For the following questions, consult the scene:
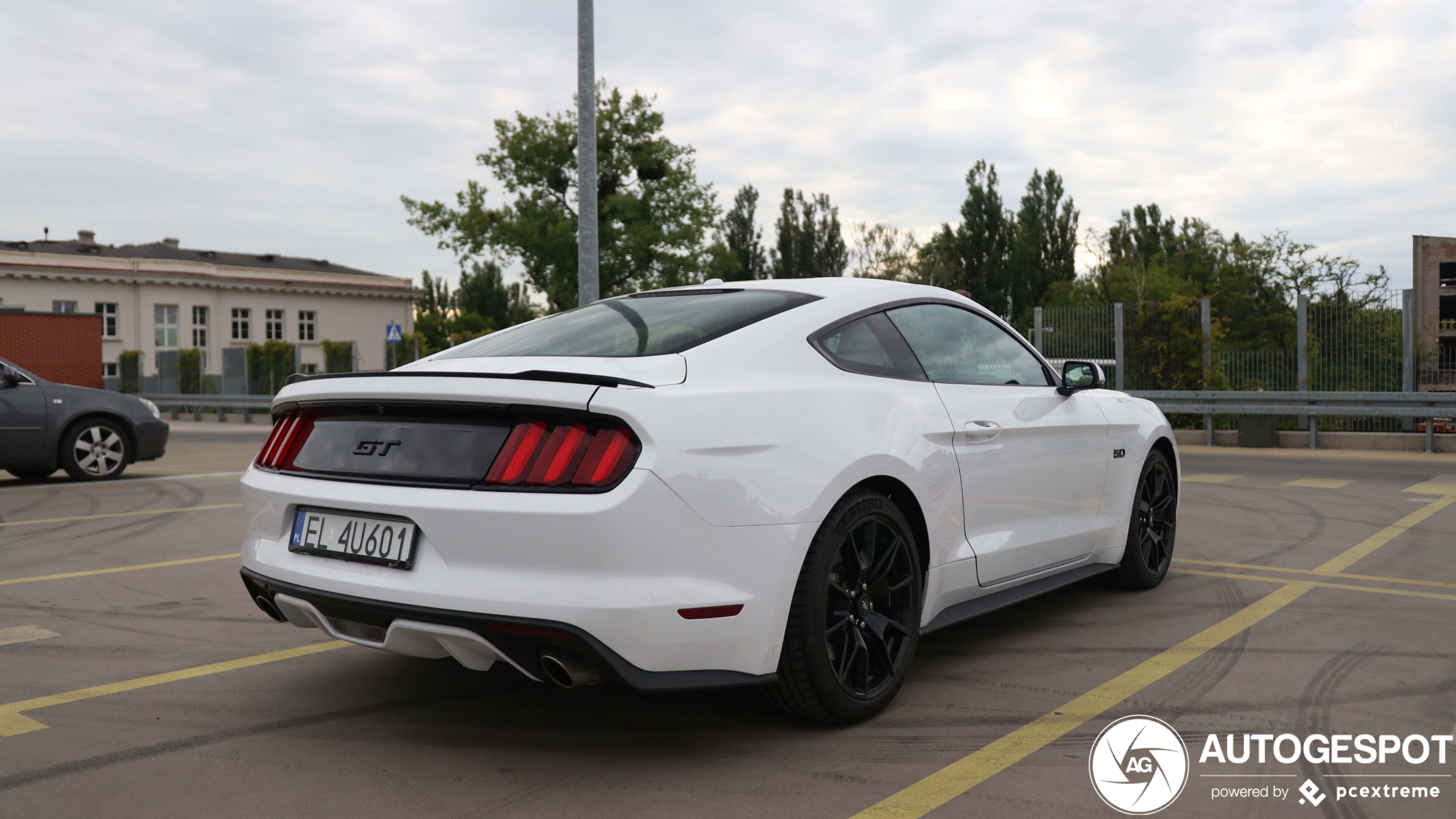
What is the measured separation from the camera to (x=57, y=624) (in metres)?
5.00

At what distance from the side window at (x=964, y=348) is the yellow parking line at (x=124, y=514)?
283 inches

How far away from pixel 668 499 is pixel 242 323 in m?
66.7

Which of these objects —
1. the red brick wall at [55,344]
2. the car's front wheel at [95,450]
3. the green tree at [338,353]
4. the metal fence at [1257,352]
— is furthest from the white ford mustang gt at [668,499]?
the green tree at [338,353]

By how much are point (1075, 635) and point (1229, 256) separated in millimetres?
→ 46092

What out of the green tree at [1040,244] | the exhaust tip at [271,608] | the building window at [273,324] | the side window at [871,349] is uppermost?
the green tree at [1040,244]

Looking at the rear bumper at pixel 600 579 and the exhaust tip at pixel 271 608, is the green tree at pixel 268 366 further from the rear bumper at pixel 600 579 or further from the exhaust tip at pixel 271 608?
the rear bumper at pixel 600 579

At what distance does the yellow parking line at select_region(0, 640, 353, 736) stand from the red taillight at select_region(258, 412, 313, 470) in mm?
696

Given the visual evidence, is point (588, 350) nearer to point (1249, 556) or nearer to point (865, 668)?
point (865, 668)

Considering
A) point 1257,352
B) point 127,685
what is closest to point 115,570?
point 127,685

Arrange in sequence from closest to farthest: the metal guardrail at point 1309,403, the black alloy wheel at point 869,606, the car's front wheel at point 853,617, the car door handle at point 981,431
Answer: the car's front wheel at point 853,617 < the black alloy wheel at point 869,606 < the car door handle at point 981,431 < the metal guardrail at point 1309,403

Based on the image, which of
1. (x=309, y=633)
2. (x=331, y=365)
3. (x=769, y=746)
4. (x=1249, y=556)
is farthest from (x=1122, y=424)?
(x=331, y=365)

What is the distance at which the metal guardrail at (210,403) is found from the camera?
1094 inches

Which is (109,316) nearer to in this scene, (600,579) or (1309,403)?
(1309,403)

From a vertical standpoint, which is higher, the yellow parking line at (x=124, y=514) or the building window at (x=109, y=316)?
the building window at (x=109, y=316)
